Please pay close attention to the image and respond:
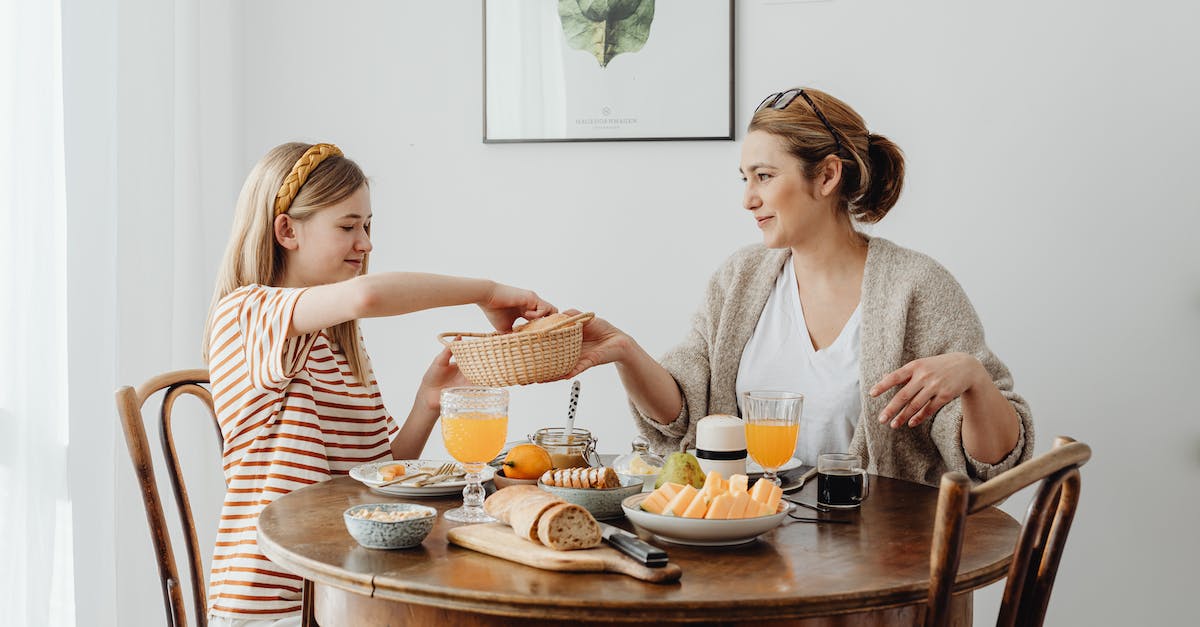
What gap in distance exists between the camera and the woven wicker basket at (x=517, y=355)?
63.3 inches

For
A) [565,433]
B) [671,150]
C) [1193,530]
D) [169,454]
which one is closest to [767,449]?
[565,433]

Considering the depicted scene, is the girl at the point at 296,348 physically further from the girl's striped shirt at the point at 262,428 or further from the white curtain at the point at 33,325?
the white curtain at the point at 33,325

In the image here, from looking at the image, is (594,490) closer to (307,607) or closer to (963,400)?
(307,607)

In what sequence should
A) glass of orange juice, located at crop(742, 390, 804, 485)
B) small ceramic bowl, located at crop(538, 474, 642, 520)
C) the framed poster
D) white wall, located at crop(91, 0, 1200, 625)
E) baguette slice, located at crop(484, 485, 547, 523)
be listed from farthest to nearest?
the framed poster
white wall, located at crop(91, 0, 1200, 625)
glass of orange juice, located at crop(742, 390, 804, 485)
small ceramic bowl, located at crop(538, 474, 642, 520)
baguette slice, located at crop(484, 485, 547, 523)

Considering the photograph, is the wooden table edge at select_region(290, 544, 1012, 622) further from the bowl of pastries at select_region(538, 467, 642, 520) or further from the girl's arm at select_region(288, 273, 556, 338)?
the girl's arm at select_region(288, 273, 556, 338)

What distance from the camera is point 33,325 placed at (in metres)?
1.97

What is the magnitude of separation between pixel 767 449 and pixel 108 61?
5.45 ft

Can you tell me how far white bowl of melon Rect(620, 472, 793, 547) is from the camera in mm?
1244

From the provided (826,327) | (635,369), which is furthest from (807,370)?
(635,369)

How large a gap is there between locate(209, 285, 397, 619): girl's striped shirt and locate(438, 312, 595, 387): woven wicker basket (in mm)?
281

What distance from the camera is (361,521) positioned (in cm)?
125

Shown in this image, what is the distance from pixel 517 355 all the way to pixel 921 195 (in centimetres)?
140

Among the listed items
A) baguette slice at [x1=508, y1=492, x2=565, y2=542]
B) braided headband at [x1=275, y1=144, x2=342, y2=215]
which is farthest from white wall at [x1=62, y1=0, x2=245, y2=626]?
baguette slice at [x1=508, y1=492, x2=565, y2=542]

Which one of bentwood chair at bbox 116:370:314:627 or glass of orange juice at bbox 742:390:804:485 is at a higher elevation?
glass of orange juice at bbox 742:390:804:485
